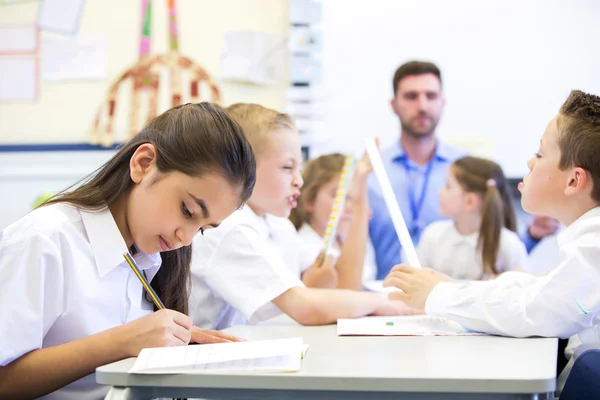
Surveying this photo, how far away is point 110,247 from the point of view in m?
1.18

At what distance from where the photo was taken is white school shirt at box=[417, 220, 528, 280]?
2.81 meters

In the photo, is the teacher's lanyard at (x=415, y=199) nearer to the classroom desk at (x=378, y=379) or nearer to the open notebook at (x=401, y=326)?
the open notebook at (x=401, y=326)

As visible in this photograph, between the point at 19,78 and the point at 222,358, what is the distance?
3292mm

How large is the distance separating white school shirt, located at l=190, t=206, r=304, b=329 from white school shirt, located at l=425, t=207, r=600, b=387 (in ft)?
1.18

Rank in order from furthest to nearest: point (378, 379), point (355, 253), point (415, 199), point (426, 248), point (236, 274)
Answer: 1. point (415, 199)
2. point (426, 248)
3. point (355, 253)
4. point (236, 274)
5. point (378, 379)

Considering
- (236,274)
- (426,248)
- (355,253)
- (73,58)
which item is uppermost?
(73,58)

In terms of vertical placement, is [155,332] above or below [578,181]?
below

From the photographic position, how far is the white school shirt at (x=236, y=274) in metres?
1.47

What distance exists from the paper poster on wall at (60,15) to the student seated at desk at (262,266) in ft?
7.78

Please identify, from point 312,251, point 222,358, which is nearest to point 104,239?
point 222,358

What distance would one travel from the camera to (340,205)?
1.91m

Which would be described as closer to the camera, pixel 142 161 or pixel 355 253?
pixel 142 161

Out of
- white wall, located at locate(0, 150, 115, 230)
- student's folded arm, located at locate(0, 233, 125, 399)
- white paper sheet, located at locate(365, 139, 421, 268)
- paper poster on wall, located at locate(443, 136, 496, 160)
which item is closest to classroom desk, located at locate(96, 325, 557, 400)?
student's folded arm, located at locate(0, 233, 125, 399)

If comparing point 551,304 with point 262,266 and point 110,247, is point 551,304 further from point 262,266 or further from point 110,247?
point 110,247
